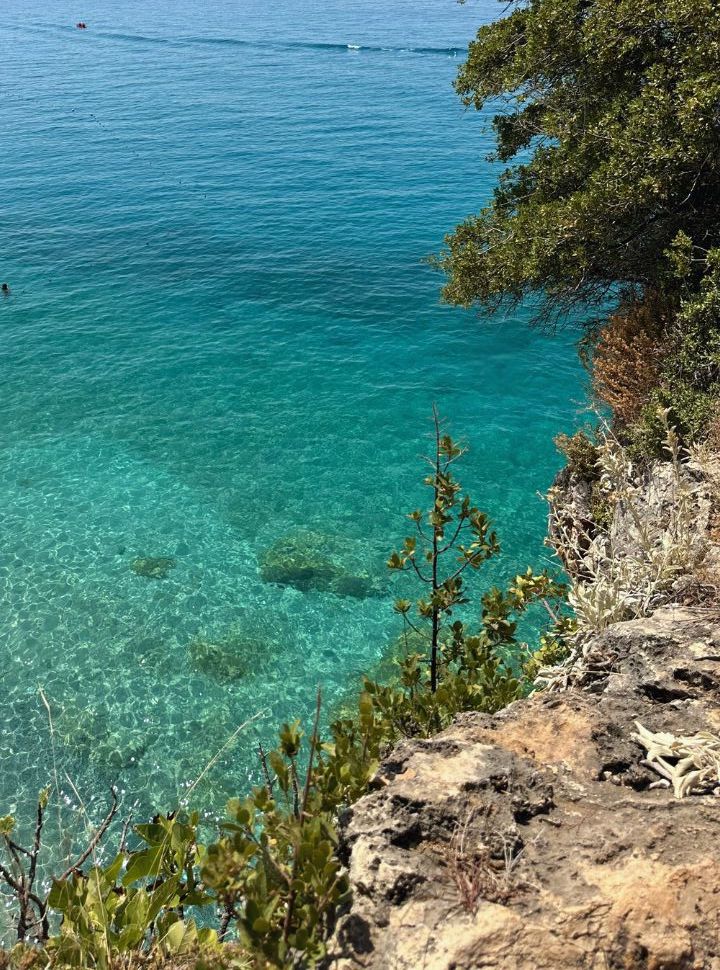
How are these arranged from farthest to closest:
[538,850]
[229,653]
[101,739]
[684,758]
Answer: [229,653] < [101,739] < [684,758] < [538,850]

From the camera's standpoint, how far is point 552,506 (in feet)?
37.1

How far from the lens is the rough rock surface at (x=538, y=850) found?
11.2 ft

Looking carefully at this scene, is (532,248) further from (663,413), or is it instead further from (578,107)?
(663,413)

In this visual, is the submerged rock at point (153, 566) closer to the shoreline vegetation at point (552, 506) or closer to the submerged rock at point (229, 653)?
the shoreline vegetation at point (552, 506)

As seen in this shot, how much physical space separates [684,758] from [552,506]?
6.89m

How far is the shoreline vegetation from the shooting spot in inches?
150

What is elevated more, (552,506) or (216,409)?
(552,506)

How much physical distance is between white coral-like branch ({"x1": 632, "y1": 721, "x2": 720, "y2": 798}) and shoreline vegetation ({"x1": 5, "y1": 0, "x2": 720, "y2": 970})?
2 centimetres

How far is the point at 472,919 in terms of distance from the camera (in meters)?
3.50

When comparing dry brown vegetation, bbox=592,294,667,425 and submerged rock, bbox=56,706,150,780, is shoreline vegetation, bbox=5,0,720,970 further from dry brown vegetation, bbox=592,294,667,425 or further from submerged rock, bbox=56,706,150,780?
submerged rock, bbox=56,706,150,780

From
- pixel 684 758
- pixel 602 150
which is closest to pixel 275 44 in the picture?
pixel 602 150

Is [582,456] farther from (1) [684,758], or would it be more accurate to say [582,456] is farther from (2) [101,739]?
(2) [101,739]

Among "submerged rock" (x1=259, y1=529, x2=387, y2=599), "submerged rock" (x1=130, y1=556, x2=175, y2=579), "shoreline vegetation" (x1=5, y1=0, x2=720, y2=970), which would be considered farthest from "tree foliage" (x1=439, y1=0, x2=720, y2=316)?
"submerged rock" (x1=130, y1=556, x2=175, y2=579)

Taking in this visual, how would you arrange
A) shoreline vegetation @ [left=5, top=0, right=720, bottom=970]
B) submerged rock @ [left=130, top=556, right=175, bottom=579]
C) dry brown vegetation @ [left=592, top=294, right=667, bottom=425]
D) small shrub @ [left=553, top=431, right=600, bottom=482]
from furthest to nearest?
submerged rock @ [left=130, top=556, right=175, bottom=579]
small shrub @ [left=553, top=431, right=600, bottom=482]
dry brown vegetation @ [left=592, top=294, right=667, bottom=425]
shoreline vegetation @ [left=5, top=0, right=720, bottom=970]
